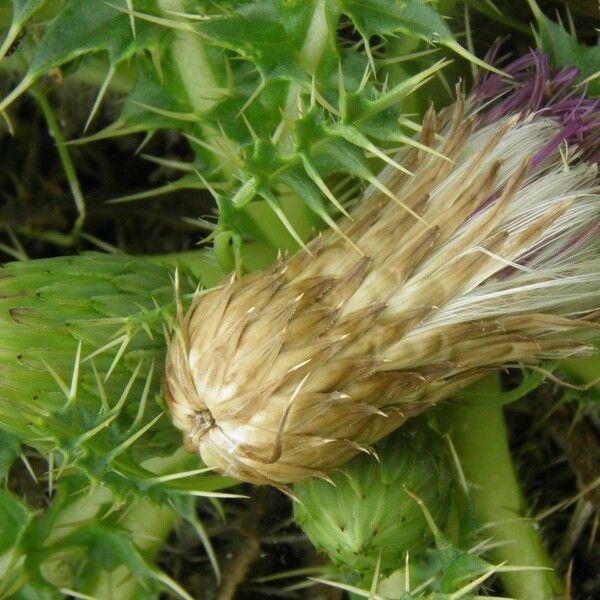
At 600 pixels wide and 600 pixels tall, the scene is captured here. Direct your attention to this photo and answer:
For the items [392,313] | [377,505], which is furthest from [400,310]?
[377,505]

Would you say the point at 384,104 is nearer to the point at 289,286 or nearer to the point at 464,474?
the point at 289,286

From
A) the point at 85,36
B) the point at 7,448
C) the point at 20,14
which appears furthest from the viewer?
the point at 7,448

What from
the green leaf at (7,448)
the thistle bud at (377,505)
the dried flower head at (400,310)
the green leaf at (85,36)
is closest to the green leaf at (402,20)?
the dried flower head at (400,310)

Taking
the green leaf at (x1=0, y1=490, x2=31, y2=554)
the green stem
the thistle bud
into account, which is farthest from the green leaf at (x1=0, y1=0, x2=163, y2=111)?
the green stem

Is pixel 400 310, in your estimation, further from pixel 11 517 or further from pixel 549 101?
pixel 11 517

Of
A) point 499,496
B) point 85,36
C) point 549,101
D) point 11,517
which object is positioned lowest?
point 499,496

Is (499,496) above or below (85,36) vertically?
below

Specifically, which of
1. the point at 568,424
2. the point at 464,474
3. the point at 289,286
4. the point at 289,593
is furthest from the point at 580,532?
the point at 289,286
